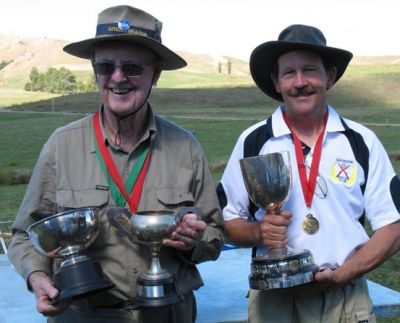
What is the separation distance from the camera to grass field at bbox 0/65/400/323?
23.5 m

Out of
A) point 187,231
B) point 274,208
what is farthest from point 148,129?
point 274,208

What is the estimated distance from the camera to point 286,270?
2.96m

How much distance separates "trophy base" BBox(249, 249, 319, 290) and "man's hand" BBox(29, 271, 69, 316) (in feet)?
2.80

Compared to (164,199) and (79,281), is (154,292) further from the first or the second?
(164,199)

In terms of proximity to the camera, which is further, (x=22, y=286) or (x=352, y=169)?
(x=22, y=286)

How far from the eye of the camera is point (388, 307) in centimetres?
485

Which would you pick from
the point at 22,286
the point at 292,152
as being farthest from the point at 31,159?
the point at 292,152

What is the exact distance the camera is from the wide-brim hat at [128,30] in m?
2.88

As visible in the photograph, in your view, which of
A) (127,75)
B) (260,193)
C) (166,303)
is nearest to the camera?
(166,303)

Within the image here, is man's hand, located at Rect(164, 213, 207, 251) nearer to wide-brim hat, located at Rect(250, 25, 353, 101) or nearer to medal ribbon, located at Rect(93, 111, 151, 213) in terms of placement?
medal ribbon, located at Rect(93, 111, 151, 213)

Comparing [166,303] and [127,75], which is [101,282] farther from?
[127,75]

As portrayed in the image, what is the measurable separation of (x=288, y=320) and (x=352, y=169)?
0.75 metres

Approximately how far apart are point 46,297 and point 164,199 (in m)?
0.63

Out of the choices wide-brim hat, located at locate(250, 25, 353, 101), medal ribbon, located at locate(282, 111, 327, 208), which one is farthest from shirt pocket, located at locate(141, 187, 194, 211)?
wide-brim hat, located at locate(250, 25, 353, 101)
